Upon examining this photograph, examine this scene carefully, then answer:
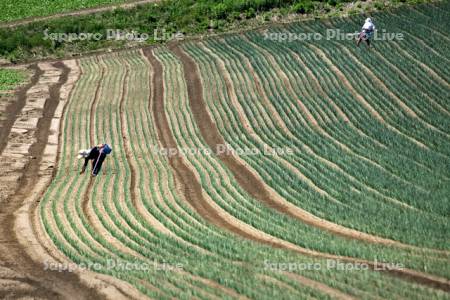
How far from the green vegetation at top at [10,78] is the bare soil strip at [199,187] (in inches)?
356

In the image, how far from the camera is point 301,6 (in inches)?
2014

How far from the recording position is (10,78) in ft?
139

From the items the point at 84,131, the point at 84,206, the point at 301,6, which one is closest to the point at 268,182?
the point at 84,206

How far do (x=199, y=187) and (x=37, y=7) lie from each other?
44404mm

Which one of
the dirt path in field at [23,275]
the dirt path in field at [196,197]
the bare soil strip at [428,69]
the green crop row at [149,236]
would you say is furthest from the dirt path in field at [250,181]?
the bare soil strip at [428,69]

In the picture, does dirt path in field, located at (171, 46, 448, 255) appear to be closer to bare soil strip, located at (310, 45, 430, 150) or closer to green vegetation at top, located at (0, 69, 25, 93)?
bare soil strip, located at (310, 45, 430, 150)

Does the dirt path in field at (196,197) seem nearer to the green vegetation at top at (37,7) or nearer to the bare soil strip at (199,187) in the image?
the bare soil strip at (199,187)

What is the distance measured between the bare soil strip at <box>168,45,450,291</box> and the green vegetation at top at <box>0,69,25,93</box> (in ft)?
29.7

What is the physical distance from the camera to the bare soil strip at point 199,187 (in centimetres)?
1343

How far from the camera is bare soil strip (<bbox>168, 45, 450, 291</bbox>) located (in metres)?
13.4

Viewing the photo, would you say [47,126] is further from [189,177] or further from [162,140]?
[189,177]

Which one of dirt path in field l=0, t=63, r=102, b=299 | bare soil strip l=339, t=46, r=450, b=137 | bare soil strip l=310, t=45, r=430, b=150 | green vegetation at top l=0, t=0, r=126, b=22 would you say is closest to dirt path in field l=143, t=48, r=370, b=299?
dirt path in field l=0, t=63, r=102, b=299

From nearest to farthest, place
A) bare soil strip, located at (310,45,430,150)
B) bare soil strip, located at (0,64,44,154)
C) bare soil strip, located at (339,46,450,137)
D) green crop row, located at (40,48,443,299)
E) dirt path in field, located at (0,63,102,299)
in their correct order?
1. green crop row, located at (40,48,443,299)
2. dirt path in field, located at (0,63,102,299)
3. bare soil strip, located at (310,45,430,150)
4. bare soil strip, located at (339,46,450,137)
5. bare soil strip, located at (0,64,44,154)

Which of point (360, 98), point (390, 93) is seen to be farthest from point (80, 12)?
point (390, 93)
